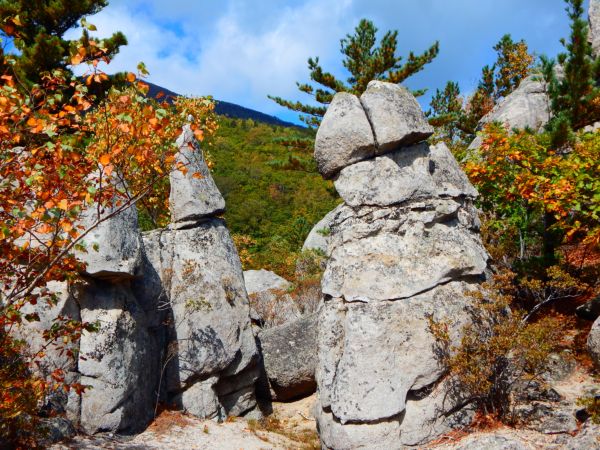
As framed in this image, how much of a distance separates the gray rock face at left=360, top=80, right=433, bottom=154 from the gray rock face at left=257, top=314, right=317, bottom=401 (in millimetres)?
5477

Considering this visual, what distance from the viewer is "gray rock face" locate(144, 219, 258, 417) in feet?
37.1

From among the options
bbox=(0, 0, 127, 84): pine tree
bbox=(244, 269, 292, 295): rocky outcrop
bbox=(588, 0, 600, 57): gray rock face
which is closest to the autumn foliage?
bbox=(244, 269, 292, 295): rocky outcrop

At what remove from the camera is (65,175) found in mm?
5145

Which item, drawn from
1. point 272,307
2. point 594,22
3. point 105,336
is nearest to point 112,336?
point 105,336

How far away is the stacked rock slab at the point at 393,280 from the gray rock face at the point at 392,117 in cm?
2

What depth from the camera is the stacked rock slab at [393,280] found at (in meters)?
8.34

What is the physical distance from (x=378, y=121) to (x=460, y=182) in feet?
7.24

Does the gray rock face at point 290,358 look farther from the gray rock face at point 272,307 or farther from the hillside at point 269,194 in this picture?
the hillside at point 269,194

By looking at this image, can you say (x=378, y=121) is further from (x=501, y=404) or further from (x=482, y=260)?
(x=501, y=404)

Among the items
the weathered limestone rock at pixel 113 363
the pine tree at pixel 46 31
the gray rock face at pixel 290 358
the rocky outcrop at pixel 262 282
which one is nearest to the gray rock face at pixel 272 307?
the rocky outcrop at pixel 262 282

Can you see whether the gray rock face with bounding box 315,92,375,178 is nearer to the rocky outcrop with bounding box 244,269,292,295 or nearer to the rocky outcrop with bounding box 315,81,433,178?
the rocky outcrop with bounding box 315,81,433,178

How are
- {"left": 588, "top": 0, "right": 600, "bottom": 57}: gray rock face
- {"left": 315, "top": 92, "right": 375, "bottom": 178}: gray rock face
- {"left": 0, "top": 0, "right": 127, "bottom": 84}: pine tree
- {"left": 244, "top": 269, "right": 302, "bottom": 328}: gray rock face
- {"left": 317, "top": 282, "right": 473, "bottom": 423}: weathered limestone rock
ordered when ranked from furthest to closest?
1. {"left": 588, "top": 0, "right": 600, "bottom": 57}: gray rock face
2. {"left": 0, "top": 0, "right": 127, "bottom": 84}: pine tree
3. {"left": 244, "top": 269, "right": 302, "bottom": 328}: gray rock face
4. {"left": 315, "top": 92, "right": 375, "bottom": 178}: gray rock face
5. {"left": 317, "top": 282, "right": 473, "bottom": 423}: weathered limestone rock

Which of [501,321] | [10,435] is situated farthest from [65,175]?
[501,321]

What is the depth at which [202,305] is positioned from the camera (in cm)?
1156
